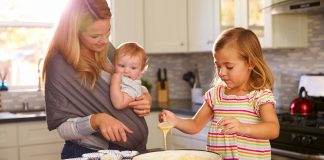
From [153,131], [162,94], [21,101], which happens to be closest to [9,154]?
[21,101]

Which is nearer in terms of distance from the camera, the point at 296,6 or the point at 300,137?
the point at 300,137

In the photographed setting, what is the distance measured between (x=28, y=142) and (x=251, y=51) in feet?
7.40

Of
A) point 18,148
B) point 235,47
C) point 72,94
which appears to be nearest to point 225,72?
point 235,47

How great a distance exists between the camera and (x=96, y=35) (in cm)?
197

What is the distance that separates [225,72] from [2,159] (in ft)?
7.44

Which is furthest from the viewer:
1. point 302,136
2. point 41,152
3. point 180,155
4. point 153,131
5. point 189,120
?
point 153,131

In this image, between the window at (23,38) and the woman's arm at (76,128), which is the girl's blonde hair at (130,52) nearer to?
the woman's arm at (76,128)

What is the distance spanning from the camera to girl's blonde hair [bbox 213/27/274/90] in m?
1.97

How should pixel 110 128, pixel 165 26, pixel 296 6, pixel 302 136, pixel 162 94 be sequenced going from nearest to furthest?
1. pixel 110 128
2. pixel 302 136
3. pixel 296 6
4. pixel 165 26
5. pixel 162 94

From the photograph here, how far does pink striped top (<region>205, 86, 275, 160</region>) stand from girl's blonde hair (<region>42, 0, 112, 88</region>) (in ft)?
1.74

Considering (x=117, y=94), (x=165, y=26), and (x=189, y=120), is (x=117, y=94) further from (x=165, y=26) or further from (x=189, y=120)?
(x=165, y=26)

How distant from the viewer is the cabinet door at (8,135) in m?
3.65

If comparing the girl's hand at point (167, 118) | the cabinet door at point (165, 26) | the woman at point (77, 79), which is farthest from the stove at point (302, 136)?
the cabinet door at point (165, 26)

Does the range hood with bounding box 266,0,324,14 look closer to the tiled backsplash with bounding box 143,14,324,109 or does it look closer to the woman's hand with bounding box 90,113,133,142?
the tiled backsplash with bounding box 143,14,324,109
